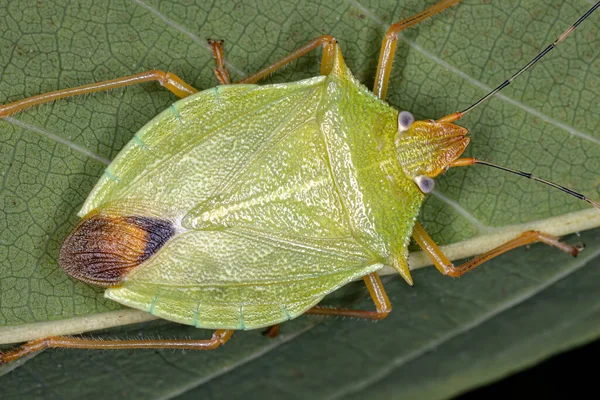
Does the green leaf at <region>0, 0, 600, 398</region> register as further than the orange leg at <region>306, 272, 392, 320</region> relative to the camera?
No

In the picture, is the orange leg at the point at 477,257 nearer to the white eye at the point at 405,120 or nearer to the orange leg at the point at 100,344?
the white eye at the point at 405,120

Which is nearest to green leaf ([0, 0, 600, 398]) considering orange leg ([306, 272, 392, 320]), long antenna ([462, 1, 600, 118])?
orange leg ([306, 272, 392, 320])

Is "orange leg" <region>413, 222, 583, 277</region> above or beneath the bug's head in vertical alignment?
beneath

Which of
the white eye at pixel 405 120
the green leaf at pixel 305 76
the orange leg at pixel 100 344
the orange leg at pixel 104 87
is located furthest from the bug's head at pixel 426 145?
the orange leg at pixel 100 344

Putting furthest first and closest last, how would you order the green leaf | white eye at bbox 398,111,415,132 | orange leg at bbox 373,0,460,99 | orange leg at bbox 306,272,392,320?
orange leg at bbox 306,272,392,320, orange leg at bbox 373,0,460,99, white eye at bbox 398,111,415,132, the green leaf

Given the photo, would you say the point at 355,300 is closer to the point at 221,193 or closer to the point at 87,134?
the point at 221,193

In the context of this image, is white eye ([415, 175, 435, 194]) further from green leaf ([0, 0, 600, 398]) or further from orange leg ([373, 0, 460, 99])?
orange leg ([373, 0, 460, 99])

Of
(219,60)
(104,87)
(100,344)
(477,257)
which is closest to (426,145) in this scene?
(477,257)

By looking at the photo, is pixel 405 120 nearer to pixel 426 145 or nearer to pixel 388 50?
pixel 426 145
